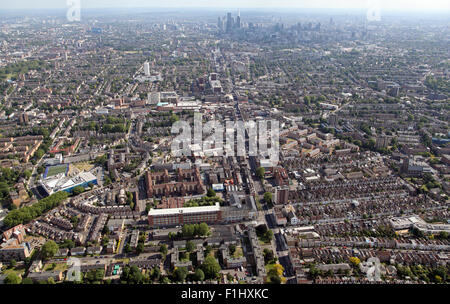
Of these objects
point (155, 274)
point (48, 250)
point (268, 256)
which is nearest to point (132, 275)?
point (155, 274)

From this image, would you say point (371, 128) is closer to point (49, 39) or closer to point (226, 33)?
point (226, 33)

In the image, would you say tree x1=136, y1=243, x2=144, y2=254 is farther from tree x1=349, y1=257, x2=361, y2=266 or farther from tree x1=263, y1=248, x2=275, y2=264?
tree x1=349, y1=257, x2=361, y2=266

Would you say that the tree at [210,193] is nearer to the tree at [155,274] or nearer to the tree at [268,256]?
the tree at [268,256]

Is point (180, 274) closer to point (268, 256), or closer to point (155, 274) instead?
point (155, 274)

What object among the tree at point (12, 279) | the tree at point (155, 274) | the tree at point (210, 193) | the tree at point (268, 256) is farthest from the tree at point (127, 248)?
the tree at point (268, 256)

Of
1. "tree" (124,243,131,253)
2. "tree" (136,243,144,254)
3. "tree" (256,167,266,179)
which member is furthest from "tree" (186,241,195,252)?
"tree" (256,167,266,179)

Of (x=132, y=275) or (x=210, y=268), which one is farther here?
(x=210, y=268)
